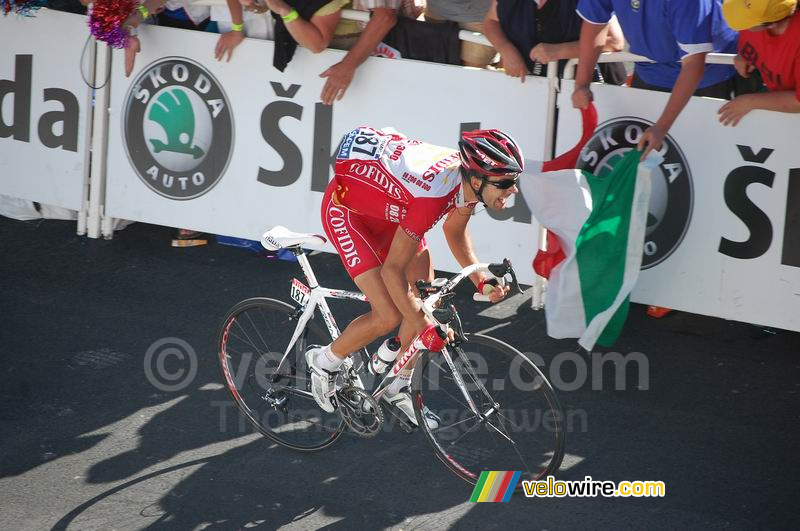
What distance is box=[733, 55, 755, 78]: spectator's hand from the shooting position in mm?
6023

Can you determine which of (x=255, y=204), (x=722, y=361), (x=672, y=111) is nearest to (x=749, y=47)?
(x=672, y=111)

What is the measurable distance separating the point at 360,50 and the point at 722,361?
3160 mm

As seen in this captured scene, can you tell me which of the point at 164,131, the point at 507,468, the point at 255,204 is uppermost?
the point at 164,131

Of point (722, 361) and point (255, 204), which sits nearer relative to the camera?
point (722, 361)

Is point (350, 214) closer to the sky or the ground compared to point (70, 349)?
closer to the sky

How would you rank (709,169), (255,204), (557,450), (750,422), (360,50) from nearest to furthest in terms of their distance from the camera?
(557,450) → (750,422) → (709,169) → (360,50) → (255,204)

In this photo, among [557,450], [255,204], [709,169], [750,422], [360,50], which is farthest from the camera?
[255,204]

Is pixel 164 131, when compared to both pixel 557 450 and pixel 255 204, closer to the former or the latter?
pixel 255 204

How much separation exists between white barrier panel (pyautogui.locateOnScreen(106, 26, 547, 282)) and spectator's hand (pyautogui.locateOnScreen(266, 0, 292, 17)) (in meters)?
0.37

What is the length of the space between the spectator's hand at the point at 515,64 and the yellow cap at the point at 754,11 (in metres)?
1.51

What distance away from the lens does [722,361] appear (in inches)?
252

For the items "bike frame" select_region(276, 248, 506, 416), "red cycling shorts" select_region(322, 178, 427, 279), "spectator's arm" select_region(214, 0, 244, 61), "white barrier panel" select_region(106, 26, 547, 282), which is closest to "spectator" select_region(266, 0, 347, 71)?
"white barrier panel" select_region(106, 26, 547, 282)

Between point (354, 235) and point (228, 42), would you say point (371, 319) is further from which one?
point (228, 42)

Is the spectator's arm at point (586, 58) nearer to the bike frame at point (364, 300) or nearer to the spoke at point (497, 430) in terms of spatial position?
the bike frame at point (364, 300)
